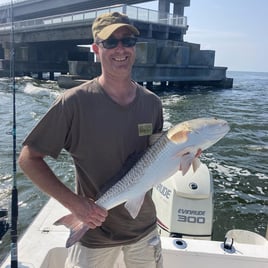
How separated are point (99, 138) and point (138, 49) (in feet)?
88.7

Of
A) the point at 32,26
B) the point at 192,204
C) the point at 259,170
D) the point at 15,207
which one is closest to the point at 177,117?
the point at 259,170

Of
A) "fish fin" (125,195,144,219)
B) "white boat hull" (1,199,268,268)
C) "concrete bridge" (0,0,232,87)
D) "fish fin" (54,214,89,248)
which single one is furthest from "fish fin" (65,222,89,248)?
"concrete bridge" (0,0,232,87)

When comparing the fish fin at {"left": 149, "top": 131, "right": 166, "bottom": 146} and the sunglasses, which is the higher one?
the sunglasses

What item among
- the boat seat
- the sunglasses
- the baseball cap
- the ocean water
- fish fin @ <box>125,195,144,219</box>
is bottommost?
the ocean water

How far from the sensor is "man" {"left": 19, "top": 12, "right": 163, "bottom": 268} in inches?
85.7

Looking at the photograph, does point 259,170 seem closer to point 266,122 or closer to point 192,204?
point 192,204

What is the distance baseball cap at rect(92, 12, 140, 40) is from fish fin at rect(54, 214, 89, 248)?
3.99 feet

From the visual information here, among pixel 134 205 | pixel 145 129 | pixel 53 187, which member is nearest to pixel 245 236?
A: pixel 134 205

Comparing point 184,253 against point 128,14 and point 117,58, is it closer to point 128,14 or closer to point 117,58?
point 117,58

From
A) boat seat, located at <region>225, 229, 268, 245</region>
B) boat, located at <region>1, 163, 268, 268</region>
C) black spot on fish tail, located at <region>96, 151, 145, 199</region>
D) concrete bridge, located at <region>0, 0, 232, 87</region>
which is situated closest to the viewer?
black spot on fish tail, located at <region>96, 151, 145, 199</region>

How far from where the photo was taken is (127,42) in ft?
7.91

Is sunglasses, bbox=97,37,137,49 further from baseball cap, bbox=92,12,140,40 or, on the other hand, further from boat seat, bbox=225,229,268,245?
boat seat, bbox=225,229,268,245

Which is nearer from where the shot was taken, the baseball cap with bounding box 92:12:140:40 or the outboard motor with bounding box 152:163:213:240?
the baseball cap with bounding box 92:12:140:40

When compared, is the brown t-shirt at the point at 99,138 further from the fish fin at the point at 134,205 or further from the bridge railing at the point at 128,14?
the bridge railing at the point at 128,14
